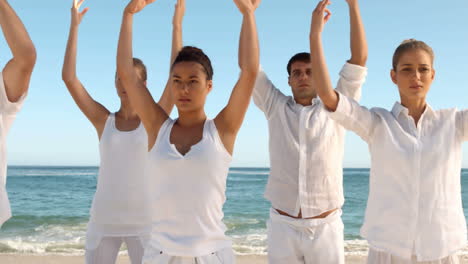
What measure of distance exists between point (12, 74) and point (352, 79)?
2407 millimetres

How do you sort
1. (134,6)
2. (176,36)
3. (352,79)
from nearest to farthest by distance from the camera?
(134,6)
(352,79)
(176,36)

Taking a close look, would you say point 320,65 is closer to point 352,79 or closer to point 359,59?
point 359,59

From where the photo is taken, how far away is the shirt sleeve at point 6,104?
9.81ft

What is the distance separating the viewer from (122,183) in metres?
4.17

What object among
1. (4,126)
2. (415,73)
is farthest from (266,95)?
(4,126)

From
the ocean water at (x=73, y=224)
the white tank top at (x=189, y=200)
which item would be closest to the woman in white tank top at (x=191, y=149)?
the white tank top at (x=189, y=200)

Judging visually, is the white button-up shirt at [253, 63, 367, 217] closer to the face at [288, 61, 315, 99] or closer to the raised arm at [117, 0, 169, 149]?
the face at [288, 61, 315, 99]

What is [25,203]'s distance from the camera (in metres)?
25.6

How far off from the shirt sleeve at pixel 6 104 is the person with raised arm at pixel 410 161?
6.17ft

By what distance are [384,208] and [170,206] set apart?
1.34 metres

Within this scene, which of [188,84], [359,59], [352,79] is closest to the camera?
[188,84]

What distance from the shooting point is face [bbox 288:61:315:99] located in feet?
13.6

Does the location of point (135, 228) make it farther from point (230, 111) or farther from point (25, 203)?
point (25, 203)

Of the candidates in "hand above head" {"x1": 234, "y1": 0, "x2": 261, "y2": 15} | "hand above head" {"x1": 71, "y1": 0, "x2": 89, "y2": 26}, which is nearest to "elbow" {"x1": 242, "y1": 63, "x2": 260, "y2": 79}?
"hand above head" {"x1": 234, "y1": 0, "x2": 261, "y2": 15}
